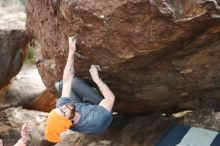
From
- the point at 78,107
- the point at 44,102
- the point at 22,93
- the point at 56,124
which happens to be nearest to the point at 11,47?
the point at 22,93

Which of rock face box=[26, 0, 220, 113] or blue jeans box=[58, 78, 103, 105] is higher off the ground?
rock face box=[26, 0, 220, 113]

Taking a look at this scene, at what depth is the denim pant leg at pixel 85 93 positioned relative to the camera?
6000mm

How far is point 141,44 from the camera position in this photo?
4.99m

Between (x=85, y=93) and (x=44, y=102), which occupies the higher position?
(x=85, y=93)

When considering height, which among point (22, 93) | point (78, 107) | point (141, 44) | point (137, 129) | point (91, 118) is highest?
point (141, 44)

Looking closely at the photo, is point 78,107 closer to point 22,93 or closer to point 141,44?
point 141,44

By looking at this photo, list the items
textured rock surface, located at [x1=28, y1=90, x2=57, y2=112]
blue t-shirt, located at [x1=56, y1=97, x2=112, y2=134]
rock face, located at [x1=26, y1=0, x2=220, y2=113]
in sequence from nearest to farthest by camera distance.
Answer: rock face, located at [x1=26, y1=0, x2=220, y2=113]
blue t-shirt, located at [x1=56, y1=97, x2=112, y2=134]
textured rock surface, located at [x1=28, y1=90, x2=57, y2=112]

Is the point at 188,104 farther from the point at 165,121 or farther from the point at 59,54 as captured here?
the point at 59,54

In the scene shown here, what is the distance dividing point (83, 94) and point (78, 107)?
42cm

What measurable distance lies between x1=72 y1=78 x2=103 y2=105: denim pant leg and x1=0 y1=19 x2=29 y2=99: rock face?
273 centimetres

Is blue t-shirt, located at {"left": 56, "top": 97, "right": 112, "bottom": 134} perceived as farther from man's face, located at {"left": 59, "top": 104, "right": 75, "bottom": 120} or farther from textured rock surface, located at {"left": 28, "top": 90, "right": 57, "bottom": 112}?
textured rock surface, located at {"left": 28, "top": 90, "right": 57, "bottom": 112}

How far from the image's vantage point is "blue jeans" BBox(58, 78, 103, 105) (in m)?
5.99

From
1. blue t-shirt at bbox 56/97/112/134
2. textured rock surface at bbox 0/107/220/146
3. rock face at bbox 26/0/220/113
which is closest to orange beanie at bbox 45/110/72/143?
blue t-shirt at bbox 56/97/112/134

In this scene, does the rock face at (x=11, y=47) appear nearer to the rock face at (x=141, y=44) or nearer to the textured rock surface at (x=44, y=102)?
the rock face at (x=141, y=44)
